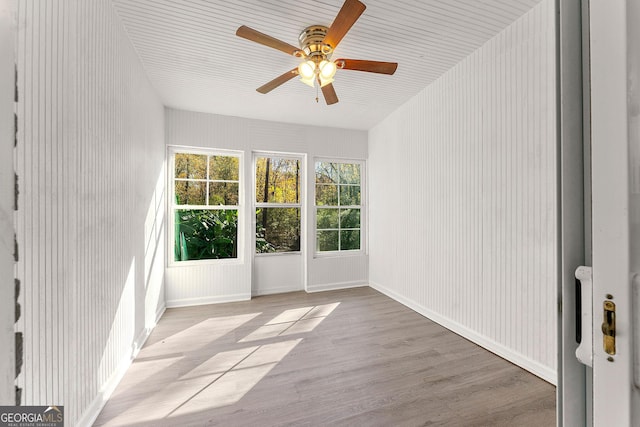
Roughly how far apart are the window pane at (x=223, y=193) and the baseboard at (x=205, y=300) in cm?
137

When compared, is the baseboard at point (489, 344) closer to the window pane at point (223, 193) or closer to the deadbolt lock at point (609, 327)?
the deadbolt lock at point (609, 327)

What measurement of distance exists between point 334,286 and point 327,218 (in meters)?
1.15

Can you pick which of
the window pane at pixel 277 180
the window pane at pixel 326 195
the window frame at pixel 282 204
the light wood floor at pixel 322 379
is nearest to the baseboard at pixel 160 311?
the light wood floor at pixel 322 379

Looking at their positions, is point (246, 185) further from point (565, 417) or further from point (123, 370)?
point (565, 417)

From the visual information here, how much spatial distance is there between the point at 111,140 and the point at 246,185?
2201mm

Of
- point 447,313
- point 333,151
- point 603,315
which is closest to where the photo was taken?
point 603,315

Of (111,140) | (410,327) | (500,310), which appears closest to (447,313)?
(410,327)

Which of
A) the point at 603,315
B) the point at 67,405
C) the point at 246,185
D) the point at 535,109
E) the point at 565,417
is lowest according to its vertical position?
the point at 67,405

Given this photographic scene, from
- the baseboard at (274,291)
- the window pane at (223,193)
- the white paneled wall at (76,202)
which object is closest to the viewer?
the white paneled wall at (76,202)

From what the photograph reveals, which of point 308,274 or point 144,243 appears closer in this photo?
point 144,243

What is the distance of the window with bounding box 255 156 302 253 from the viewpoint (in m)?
4.32

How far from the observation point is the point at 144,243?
2.76 metres

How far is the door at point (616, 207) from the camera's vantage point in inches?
17.6

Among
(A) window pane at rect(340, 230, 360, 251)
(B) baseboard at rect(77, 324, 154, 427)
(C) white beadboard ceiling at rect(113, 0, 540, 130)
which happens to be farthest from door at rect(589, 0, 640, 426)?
(A) window pane at rect(340, 230, 360, 251)
